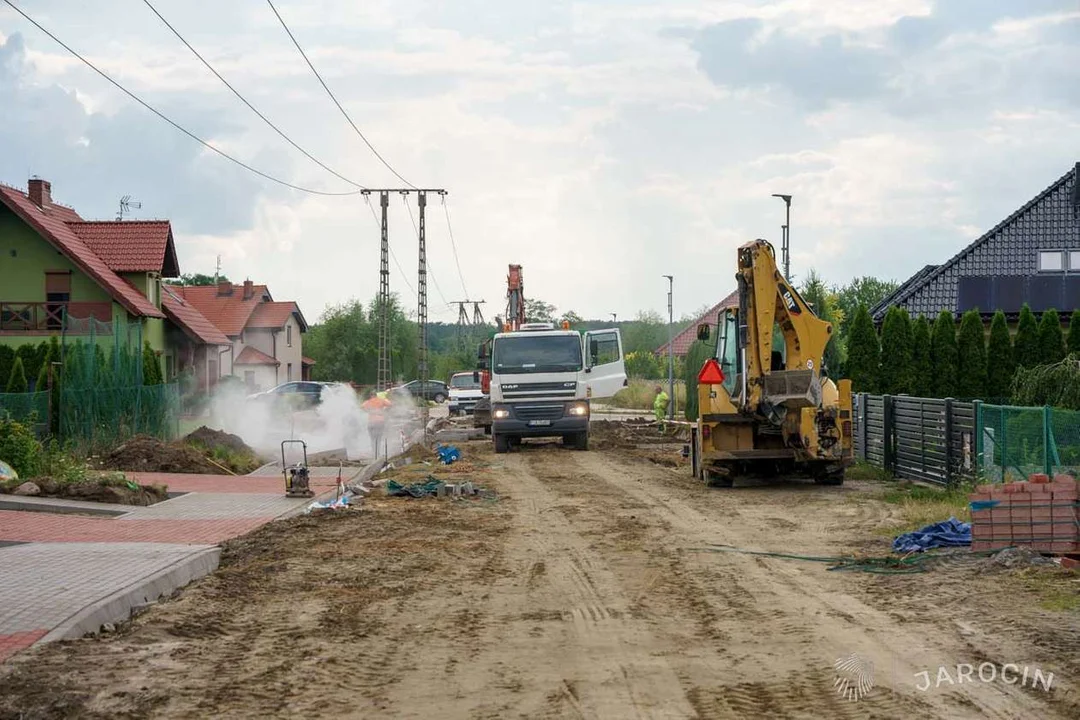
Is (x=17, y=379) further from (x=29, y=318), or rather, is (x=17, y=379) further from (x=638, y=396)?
(x=638, y=396)

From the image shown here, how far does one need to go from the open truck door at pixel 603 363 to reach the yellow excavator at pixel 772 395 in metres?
9.60

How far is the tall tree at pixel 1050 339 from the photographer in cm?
3353

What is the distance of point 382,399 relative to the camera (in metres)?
26.3

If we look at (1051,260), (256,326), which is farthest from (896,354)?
(256,326)

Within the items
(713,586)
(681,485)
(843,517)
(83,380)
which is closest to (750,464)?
(681,485)

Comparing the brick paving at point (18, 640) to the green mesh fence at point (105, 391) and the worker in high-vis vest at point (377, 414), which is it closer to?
the green mesh fence at point (105, 391)

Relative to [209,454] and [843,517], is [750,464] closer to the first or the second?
[843,517]

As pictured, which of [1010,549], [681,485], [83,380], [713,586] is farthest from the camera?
[83,380]

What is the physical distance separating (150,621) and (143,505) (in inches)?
337

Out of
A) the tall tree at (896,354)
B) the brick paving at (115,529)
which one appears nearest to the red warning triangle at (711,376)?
the brick paving at (115,529)

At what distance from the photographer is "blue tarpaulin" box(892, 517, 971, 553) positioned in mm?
11977

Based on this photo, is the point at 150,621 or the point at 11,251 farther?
the point at 11,251

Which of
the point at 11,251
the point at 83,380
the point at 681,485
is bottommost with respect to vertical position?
the point at 681,485

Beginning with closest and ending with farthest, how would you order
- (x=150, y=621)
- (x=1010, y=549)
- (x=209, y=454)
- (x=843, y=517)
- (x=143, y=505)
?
1. (x=150, y=621)
2. (x=1010, y=549)
3. (x=843, y=517)
4. (x=143, y=505)
5. (x=209, y=454)
